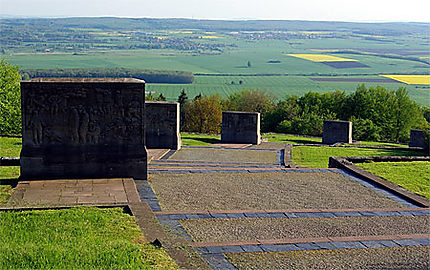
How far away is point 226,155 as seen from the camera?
798 inches

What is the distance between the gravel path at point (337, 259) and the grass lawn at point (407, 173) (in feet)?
15.2

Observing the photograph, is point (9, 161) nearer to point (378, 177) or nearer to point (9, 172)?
point (9, 172)

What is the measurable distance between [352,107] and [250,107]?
1946cm

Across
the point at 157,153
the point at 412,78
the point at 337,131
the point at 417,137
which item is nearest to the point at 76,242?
the point at 157,153

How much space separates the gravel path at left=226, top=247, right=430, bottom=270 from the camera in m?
7.30

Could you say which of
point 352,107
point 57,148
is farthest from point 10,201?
point 352,107

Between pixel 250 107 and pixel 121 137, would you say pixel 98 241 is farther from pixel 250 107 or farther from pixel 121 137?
pixel 250 107

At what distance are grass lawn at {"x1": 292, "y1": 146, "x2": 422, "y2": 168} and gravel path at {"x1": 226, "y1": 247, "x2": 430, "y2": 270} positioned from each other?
36.7 feet

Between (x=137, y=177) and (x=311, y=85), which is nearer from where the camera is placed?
(x=137, y=177)

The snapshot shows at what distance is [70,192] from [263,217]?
387 centimetres

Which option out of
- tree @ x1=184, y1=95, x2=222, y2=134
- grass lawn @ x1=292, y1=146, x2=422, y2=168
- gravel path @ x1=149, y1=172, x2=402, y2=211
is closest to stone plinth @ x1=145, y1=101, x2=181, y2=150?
grass lawn @ x1=292, y1=146, x2=422, y2=168

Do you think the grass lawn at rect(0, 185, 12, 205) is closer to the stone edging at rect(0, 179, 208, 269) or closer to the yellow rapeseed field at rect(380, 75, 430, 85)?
the stone edging at rect(0, 179, 208, 269)

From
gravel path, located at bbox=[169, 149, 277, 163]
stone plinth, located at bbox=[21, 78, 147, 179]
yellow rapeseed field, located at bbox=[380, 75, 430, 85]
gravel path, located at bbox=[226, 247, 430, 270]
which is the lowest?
gravel path, located at bbox=[169, 149, 277, 163]

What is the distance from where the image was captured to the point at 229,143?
27359 millimetres
